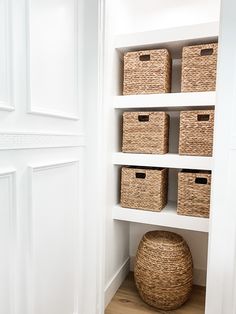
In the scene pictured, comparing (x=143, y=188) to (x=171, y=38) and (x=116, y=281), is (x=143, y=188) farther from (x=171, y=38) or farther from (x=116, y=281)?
(x=171, y=38)

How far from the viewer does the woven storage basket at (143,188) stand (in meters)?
1.61

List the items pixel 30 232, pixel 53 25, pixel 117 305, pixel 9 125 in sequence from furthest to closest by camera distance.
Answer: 1. pixel 117 305
2. pixel 53 25
3. pixel 30 232
4. pixel 9 125

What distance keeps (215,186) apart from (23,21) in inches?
40.3

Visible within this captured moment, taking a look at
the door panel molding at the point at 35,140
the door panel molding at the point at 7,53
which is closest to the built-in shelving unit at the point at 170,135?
the door panel molding at the point at 35,140

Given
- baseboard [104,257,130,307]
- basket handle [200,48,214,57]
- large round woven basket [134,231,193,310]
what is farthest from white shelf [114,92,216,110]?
baseboard [104,257,130,307]

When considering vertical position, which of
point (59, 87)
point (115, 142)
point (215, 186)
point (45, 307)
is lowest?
point (45, 307)

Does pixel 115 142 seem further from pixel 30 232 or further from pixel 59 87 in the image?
pixel 30 232

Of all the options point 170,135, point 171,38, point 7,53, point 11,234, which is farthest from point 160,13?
point 11,234

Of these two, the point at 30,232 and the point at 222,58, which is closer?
the point at 30,232

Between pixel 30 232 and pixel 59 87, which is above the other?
pixel 59 87

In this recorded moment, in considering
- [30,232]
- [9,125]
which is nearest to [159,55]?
[9,125]

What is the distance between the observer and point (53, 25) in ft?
3.52

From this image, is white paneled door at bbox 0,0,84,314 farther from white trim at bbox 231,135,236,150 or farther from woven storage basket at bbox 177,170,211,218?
white trim at bbox 231,135,236,150

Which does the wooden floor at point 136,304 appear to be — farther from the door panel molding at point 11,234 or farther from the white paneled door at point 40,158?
the door panel molding at point 11,234
